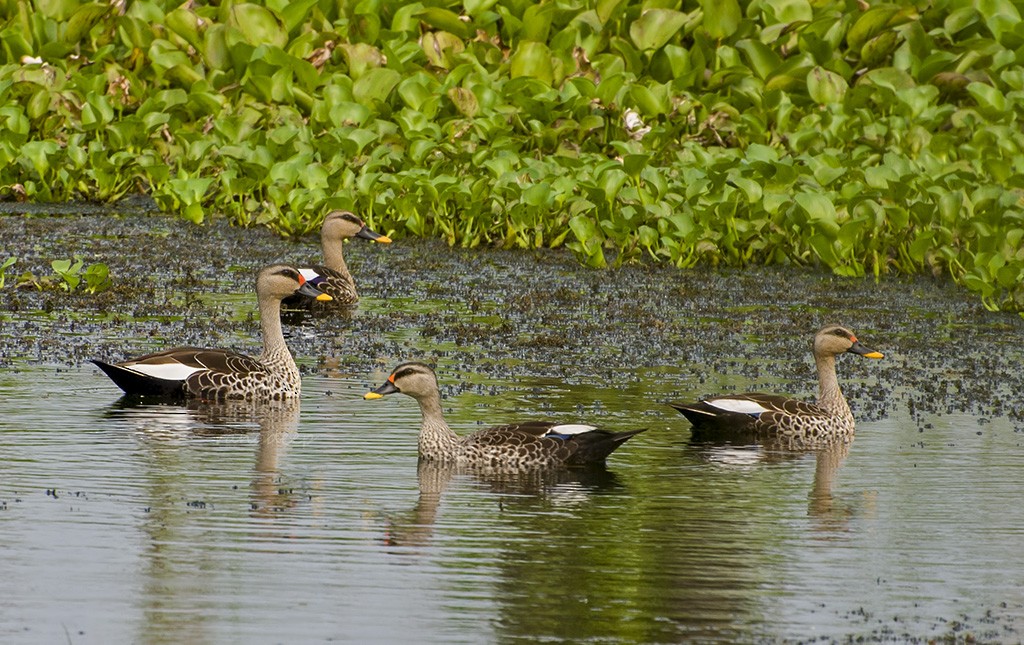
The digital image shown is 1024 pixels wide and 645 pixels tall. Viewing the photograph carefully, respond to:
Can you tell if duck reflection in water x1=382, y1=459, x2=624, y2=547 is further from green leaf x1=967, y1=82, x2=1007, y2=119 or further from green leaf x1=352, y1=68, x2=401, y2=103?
green leaf x1=352, y1=68, x2=401, y2=103

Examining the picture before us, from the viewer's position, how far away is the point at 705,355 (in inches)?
529

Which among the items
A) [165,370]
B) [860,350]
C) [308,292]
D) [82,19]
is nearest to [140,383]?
[165,370]

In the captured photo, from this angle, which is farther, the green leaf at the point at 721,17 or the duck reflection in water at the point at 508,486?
the green leaf at the point at 721,17

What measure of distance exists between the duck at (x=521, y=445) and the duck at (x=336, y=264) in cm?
538

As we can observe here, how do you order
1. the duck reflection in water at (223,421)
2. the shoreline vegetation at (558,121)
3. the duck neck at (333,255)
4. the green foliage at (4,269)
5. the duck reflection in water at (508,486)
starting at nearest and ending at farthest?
the duck reflection in water at (508,486) < the duck reflection in water at (223,421) < the green foliage at (4,269) < the duck neck at (333,255) < the shoreline vegetation at (558,121)

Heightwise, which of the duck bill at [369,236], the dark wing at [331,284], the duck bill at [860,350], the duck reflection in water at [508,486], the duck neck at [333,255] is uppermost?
the duck bill at [369,236]

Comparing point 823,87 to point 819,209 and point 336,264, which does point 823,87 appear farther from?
point 336,264

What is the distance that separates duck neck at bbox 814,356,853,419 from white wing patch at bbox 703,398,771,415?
0.42 metres

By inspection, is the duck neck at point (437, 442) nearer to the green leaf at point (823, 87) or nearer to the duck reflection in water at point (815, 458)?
the duck reflection in water at point (815, 458)

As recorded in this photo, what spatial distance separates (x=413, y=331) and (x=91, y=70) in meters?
9.95

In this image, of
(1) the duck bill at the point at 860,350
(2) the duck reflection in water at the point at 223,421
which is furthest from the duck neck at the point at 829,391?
(2) the duck reflection in water at the point at 223,421

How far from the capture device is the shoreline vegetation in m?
17.5

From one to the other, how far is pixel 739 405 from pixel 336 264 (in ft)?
21.6

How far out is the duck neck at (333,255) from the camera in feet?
55.0
